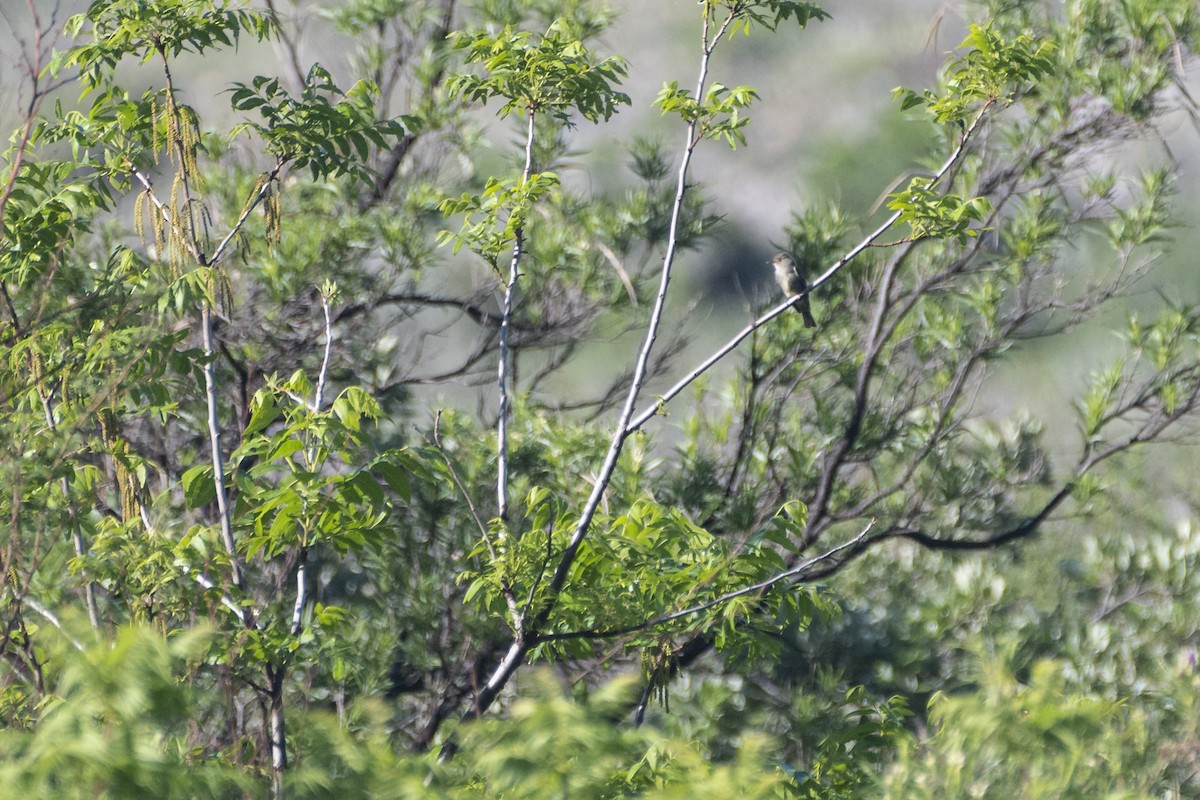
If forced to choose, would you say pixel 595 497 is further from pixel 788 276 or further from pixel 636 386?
pixel 788 276

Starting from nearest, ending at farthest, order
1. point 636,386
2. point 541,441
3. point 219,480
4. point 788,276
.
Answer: point 219,480 < point 636,386 < point 541,441 < point 788,276

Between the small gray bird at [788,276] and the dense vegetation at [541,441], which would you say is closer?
the dense vegetation at [541,441]

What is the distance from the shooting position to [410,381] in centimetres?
773

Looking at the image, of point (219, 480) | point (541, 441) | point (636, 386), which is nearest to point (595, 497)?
point (636, 386)

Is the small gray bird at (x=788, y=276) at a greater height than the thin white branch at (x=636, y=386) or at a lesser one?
greater

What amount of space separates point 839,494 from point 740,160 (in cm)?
5502

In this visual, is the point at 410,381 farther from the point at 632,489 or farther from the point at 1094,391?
the point at 1094,391

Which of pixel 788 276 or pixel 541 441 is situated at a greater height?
pixel 788 276

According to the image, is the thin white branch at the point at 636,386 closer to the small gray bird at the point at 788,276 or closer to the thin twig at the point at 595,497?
the thin twig at the point at 595,497

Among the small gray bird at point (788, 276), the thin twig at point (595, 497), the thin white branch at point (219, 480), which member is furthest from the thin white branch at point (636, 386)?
the small gray bird at point (788, 276)

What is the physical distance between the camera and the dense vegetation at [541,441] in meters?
3.23

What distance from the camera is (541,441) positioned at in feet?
23.8

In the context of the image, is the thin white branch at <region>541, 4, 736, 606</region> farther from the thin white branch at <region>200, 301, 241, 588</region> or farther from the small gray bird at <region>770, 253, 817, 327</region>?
the small gray bird at <region>770, 253, 817, 327</region>

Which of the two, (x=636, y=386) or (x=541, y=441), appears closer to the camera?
(x=636, y=386)
